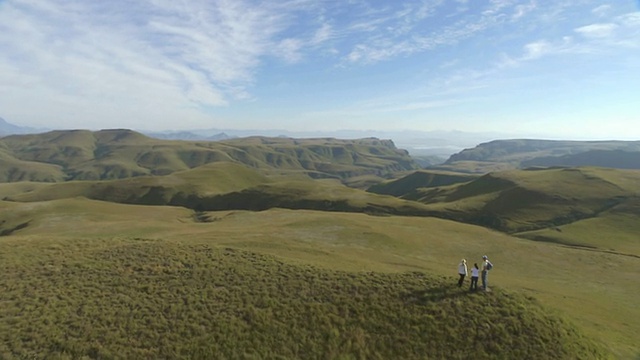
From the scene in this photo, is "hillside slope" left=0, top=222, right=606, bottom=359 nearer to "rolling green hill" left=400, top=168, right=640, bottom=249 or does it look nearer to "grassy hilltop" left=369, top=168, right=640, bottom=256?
"grassy hilltop" left=369, top=168, right=640, bottom=256

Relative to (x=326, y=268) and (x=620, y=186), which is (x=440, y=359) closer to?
(x=326, y=268)

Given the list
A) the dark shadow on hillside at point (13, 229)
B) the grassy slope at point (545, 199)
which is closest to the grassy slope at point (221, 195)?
the grassy slope at point (545, 199)

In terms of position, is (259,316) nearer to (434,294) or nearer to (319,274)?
(319,274)

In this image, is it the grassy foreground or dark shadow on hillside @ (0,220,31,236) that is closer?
the grassy foreground

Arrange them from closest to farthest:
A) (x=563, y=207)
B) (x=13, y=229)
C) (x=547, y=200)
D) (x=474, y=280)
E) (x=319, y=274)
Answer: (x=474, y=280) < (x=319, y=274) < (x=13, y=229) < (x=563, y=207) < (x=547, y=200)

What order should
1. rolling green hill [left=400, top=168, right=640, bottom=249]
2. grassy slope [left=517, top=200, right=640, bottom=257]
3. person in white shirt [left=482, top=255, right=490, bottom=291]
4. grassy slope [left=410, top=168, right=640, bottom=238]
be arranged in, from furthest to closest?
1. grassy slope [left=410, top=168, right=640, bottom=238]
2. rolling green hill [left=400, top=168, right=640, bottom=249]
3. grassy slope [left=517, top=200, right=640, bottom=257]
4. person in white shirt [left=482, top=255, right=490, bottom=291]

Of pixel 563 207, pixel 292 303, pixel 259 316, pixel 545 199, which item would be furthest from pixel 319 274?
pixel 545 199

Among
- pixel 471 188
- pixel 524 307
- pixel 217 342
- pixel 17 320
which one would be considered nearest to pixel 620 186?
pixel 471 188

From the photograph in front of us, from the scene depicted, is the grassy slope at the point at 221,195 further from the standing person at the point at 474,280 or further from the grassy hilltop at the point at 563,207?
the standing person at the point at 474,280

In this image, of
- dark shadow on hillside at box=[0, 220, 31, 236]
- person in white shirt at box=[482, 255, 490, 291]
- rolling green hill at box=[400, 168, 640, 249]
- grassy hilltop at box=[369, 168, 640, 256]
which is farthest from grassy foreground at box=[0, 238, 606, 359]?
rolling green hill at box=[400, 168, 640, 249]
